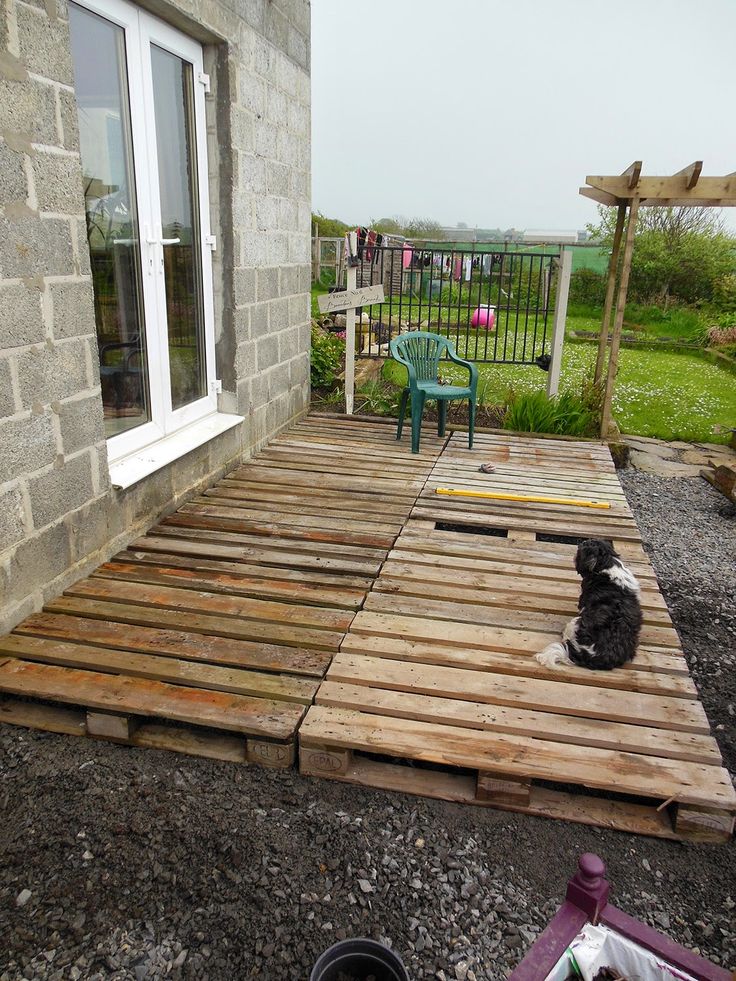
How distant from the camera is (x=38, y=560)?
2785mm

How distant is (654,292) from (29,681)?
735 inches

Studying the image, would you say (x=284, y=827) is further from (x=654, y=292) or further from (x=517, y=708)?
(x=654, y=292)

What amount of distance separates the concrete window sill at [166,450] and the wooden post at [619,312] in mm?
3181

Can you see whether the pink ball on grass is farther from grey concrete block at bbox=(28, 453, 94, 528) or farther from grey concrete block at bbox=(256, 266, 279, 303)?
grey concrete block at bbox=(28, 453, 94, 528)

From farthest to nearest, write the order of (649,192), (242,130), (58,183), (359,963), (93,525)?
(649,192)
(242,130)
(93,525)
(58,183)
(359,963)

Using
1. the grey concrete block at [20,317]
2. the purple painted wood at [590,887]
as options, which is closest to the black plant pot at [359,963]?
the purple painted wood at [590,887]

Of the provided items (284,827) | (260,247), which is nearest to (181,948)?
(284,827)

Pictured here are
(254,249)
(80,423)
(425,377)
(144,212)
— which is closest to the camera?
(80,423)

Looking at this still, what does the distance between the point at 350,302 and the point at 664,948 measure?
543cm

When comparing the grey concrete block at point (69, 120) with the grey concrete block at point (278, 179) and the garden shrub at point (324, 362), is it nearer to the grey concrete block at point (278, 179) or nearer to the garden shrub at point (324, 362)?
the grey concrete block at point (278, 179)

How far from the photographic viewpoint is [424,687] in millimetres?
2371

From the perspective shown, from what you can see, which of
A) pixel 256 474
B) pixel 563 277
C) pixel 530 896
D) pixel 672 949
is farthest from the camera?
pixel 563 277

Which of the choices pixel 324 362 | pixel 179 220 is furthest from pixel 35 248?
pixel 324 362

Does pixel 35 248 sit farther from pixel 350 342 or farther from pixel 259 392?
pixel 350 342
